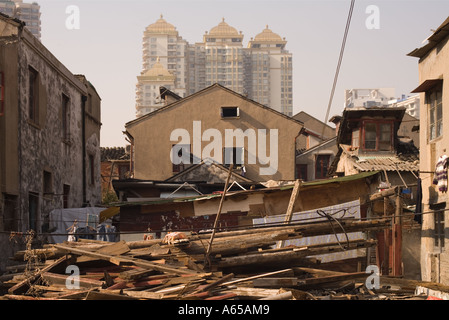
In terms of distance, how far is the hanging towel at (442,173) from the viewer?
18.6 meters

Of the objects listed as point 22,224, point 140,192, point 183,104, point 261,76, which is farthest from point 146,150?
point 261,76

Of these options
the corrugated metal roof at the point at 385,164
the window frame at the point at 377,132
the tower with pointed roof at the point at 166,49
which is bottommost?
the corrugated metal roof at the point at 385,164

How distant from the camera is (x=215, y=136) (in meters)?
38.3

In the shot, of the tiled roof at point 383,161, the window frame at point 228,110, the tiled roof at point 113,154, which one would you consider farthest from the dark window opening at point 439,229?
the tiled roof at point 113,154

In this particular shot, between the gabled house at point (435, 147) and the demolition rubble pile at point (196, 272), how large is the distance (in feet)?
18.4

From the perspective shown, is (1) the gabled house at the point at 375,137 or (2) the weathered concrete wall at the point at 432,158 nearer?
(2) the weathered concrete wall at the point at 432,158

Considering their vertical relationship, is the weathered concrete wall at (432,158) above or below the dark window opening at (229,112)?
below

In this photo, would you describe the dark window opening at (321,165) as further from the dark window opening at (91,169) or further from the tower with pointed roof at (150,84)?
the tower with pointed roof at (150,84)

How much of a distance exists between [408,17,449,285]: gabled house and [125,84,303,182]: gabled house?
16.4 meters

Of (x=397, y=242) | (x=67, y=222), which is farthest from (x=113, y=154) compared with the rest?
(x=397, y=242)

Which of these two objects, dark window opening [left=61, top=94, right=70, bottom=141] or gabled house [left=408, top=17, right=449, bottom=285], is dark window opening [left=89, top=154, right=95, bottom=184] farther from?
gabled house [left=408, top=17, right=449, bottom=285]

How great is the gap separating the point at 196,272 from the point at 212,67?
166 m

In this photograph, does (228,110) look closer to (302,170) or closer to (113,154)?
(302,170)

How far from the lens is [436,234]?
2053 centimetres
